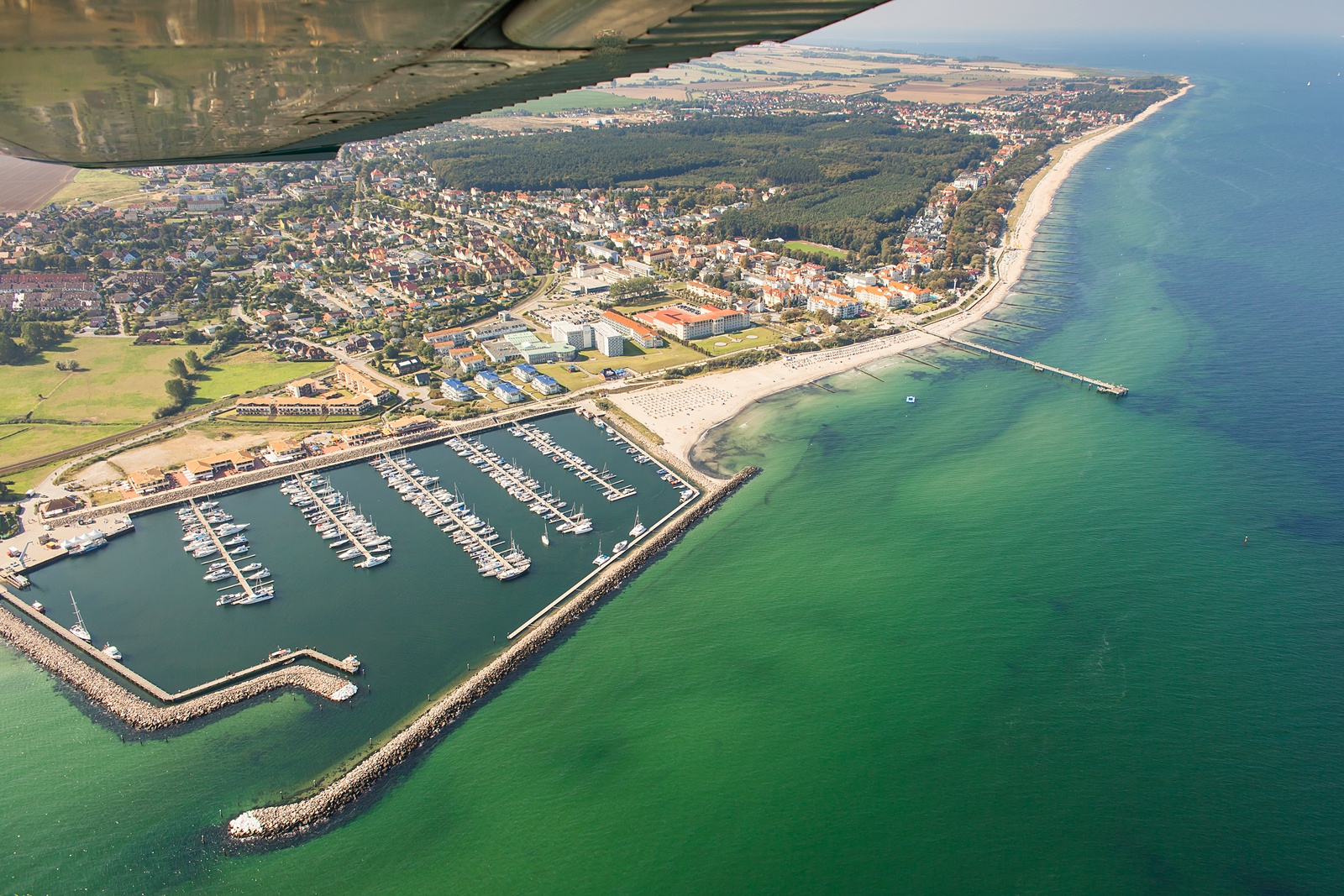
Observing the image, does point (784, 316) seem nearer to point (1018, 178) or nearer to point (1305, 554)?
point (1305, 554)

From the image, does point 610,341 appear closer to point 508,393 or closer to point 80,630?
point 508,393

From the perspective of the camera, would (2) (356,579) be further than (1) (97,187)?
No

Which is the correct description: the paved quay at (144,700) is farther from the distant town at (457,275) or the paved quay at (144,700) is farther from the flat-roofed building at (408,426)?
the flat-roofed building at (408,426)

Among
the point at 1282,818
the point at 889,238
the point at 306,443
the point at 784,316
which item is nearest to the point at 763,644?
the point at 1282,818

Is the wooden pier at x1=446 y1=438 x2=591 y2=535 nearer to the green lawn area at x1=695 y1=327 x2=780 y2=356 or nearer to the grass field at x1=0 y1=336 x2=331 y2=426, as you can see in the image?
the grass field at x1=0 y1=336 x2=331 y2=426

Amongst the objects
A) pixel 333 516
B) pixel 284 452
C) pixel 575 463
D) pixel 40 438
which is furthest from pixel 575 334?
pixel 40 438
